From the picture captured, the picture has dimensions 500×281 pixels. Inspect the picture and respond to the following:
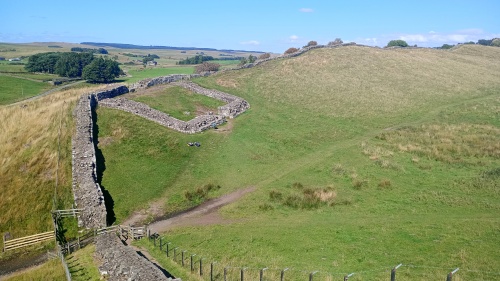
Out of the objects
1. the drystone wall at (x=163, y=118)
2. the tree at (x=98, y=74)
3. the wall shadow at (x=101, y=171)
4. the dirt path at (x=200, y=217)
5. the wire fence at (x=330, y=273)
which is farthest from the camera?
the tree at (x=98, y=74)

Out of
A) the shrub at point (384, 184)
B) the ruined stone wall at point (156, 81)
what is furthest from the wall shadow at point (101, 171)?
the shrub at point (384, 184)

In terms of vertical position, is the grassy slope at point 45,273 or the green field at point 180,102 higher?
the green field at point 180,102

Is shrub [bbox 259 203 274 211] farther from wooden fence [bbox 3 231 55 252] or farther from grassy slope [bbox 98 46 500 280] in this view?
wooden fence [bbox 3 231 55 252]

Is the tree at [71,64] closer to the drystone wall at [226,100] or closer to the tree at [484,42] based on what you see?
the drystone wall at [226,100]

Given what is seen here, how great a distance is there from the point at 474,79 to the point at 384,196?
2668 inches

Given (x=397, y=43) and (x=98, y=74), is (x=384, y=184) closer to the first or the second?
(x=98, y=74)

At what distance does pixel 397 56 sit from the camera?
9244 centimetres

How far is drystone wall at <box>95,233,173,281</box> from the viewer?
16000 millimetres

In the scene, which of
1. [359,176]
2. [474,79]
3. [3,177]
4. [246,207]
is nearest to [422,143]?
[359,176]

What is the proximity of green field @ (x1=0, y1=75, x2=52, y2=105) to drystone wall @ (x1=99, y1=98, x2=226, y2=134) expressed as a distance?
2978 cm

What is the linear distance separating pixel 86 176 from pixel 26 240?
19.6 ft

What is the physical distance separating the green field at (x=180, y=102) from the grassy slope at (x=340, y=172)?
4.95 m

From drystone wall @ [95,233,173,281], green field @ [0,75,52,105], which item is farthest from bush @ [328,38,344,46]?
drystone wall @ [95,233,173,281]

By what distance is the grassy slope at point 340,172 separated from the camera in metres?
20.5
